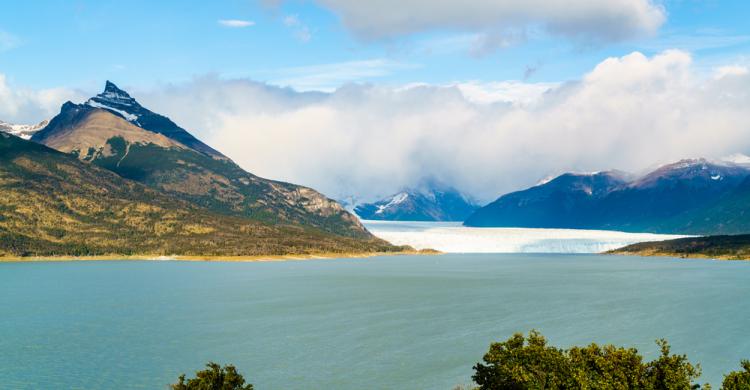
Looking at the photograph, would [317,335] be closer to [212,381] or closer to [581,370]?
[212,381]

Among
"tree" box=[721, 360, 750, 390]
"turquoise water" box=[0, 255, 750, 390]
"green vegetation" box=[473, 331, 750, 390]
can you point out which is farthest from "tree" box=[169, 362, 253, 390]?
"tree" box=[721, 360, 750, 390]

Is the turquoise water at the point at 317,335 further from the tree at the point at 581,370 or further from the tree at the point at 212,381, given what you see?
the tree at the point at 212,381

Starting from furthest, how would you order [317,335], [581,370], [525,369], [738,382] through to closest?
[317,335] → [525,369] → [581,370] → [738,382]

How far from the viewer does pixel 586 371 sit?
6531 centimetres

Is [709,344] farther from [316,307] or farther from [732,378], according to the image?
[316,307]

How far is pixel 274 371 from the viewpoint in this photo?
103938 mm

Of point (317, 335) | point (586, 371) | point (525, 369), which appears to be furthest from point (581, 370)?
point (317, 335)

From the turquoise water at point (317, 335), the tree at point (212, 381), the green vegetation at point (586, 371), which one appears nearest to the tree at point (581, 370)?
the green vegetation at point (586, 371)

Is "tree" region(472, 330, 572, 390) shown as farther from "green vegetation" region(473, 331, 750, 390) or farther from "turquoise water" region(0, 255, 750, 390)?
"turquoise water" region(0, 255, 750, 390)

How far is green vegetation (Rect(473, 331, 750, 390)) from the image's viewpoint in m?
62.4

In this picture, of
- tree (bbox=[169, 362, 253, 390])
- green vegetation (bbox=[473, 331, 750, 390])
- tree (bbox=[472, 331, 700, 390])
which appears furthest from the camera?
tree (bbox=[169, 362, 253, 390])

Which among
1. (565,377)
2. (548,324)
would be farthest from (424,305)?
(565,377)

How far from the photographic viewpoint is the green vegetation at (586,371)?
62.4 m

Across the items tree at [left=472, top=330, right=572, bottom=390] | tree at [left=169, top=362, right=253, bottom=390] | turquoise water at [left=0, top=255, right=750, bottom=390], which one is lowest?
turquoise water at [left=0, top=255, right=750, bottom=390]
